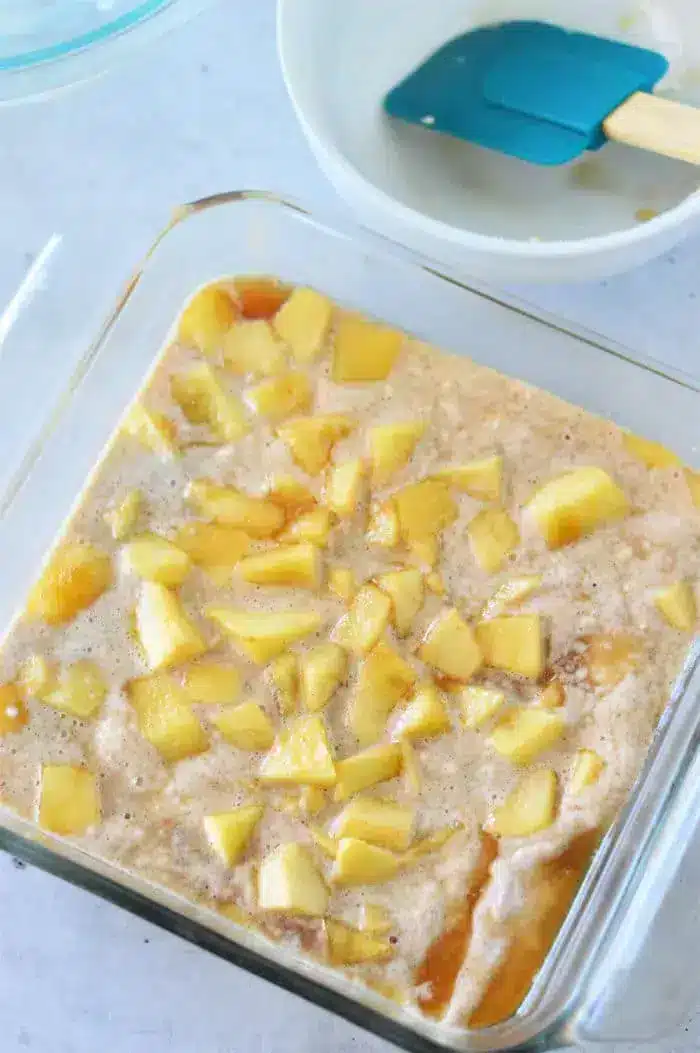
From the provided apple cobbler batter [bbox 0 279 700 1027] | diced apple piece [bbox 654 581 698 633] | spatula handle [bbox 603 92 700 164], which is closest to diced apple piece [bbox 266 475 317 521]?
apple cobbler batter [bbox 0 279 700 1027]

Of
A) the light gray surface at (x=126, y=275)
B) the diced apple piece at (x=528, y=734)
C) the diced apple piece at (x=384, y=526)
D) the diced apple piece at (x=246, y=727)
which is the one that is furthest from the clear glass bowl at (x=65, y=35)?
the diced apple piece at (x=528, y=734)

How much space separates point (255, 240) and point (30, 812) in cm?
56

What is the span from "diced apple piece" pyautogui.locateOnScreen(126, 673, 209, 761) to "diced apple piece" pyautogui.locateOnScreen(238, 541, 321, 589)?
0.12m

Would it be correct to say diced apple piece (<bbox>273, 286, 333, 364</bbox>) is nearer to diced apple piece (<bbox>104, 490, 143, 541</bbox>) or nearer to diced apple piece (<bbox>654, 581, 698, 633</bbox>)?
diced apple piece (<bbox>104, 490, 143, 541</bbox>)

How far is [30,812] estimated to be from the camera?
3.69ft

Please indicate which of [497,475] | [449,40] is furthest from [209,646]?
[449,40]

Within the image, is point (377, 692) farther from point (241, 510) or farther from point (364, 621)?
point (241, 510)

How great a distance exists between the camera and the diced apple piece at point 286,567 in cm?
114

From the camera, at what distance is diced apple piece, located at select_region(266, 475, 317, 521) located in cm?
117

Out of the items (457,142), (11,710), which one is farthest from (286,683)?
(457,142)

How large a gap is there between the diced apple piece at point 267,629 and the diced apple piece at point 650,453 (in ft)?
1.05

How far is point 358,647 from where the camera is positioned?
44.8 inches

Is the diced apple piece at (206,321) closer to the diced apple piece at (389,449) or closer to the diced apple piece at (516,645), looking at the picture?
the diced apple piece at (389,449)

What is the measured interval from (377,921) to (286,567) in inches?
12.0
